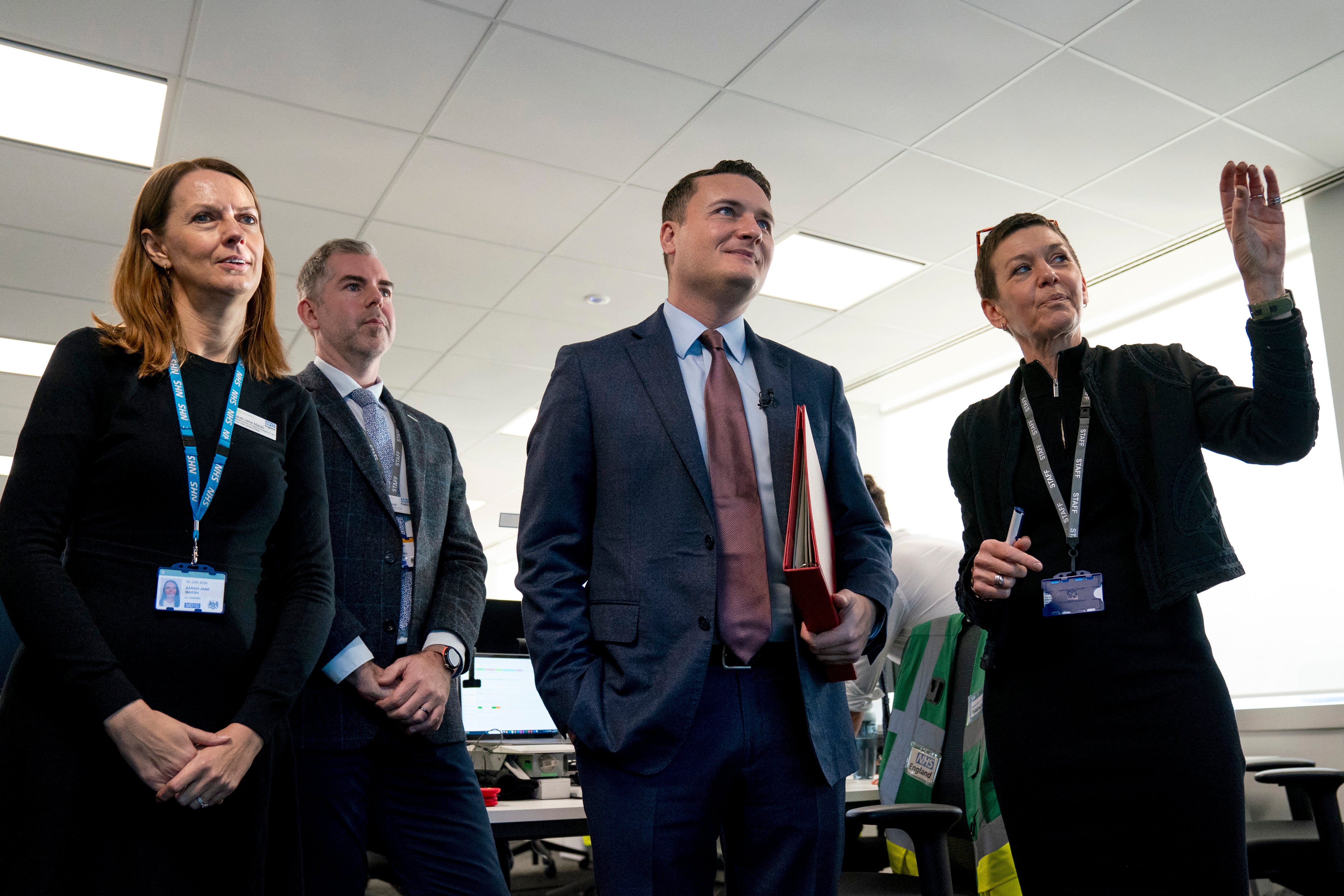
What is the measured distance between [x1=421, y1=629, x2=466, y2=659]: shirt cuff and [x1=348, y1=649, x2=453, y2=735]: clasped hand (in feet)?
0.18

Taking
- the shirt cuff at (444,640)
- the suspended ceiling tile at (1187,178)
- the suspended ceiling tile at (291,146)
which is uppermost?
the suspended ceiling tile at (291,146)

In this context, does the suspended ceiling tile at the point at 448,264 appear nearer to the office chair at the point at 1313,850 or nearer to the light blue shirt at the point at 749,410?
the light blue shirt at the point at 749,410

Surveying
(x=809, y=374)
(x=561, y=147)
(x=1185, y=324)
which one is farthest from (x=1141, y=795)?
(x=1185, y=324)

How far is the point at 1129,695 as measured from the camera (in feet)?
4.67

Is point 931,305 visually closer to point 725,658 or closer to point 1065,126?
point 1065,126

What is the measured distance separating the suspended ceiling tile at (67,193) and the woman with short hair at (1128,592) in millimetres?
3799

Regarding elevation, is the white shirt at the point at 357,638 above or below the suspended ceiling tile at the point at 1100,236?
below

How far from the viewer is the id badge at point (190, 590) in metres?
1.28

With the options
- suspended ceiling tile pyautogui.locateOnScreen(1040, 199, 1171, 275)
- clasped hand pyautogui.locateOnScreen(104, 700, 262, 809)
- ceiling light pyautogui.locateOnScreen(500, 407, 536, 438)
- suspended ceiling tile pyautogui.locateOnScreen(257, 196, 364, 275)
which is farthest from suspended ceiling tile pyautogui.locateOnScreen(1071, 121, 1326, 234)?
ceiling light pyautogui.locateOnScreen(500, 407, 536, 438)

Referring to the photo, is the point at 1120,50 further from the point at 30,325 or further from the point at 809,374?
the point at 30,325

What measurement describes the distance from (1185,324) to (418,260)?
4085mm

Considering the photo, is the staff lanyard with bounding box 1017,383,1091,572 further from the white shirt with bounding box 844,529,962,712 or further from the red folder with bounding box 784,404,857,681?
the white shirt with bounding box 844,529,962,712

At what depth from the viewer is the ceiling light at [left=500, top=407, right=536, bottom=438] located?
7422mm

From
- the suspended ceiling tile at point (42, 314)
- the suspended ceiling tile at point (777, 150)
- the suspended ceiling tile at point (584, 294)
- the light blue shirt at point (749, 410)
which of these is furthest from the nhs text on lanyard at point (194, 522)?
the suspended ceiling tile at point (42, 314)
